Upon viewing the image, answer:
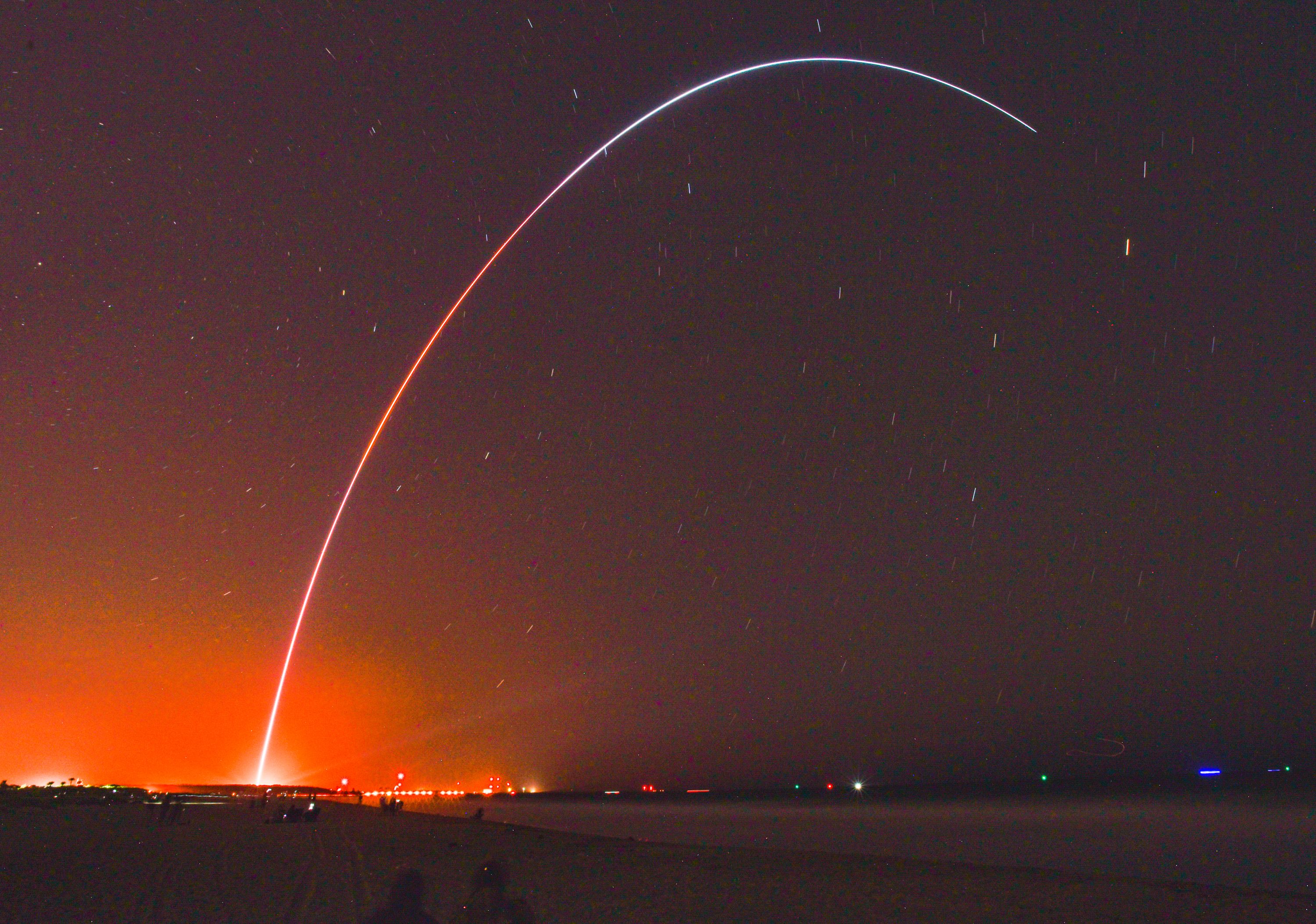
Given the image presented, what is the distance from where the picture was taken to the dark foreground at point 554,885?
48.1ft

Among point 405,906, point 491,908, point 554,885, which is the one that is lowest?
point 405,906

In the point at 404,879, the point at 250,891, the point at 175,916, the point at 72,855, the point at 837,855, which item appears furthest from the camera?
the point at 837,855

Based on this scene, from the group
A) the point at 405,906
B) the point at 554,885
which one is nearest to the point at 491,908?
the point at 405,906

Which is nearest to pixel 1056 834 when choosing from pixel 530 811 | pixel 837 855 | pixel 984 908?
pixel 837 855

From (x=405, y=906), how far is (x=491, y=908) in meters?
1.46

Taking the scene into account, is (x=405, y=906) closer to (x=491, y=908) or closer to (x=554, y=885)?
(x=491, y=908)

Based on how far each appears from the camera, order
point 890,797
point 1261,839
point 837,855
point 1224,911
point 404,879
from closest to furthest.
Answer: point 1224,911 → point 404,879 → point 837,855 → point 1261,839 → point 890,797

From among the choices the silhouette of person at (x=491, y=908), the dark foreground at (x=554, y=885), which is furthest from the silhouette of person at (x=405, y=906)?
the silhouette of person at (x=491, y=908)

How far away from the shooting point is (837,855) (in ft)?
96.3

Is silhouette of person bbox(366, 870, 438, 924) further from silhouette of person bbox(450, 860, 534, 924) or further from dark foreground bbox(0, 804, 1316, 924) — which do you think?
silhouette of person bbox(450, 860, 534, 924)

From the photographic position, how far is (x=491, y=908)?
600 inches

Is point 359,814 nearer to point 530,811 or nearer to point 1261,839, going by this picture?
point 530,811

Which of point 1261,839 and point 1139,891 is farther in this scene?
point 1261,839

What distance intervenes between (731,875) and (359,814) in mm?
37980
